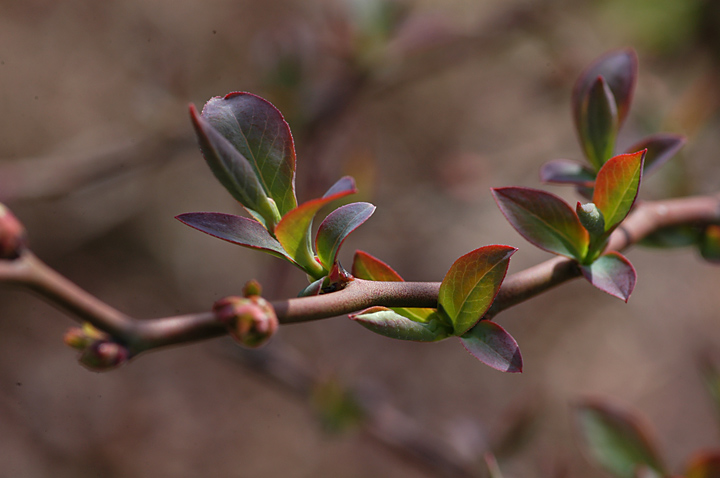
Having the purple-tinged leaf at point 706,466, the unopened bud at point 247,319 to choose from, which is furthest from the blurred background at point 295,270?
the unopened bud at point 247,319

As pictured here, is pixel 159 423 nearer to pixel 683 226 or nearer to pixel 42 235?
pixel 42 235

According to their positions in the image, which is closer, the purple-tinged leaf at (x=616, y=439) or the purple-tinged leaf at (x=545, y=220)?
the purple-tinged leaf at (x=545, y=220)

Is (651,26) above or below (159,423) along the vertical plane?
above

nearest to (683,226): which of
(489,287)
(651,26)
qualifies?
(489,287)

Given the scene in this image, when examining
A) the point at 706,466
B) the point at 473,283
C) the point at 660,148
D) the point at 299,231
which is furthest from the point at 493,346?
the point at 706,466

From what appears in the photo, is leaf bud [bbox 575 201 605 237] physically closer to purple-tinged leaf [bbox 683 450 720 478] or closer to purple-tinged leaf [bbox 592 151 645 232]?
purple-tinged leaf [bbox 592 151 645 232]

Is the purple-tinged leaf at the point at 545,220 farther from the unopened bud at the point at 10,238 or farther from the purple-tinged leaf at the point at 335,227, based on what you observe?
the unopened bud at the point at 10,238

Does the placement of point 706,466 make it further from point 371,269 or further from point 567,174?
point 371,269
